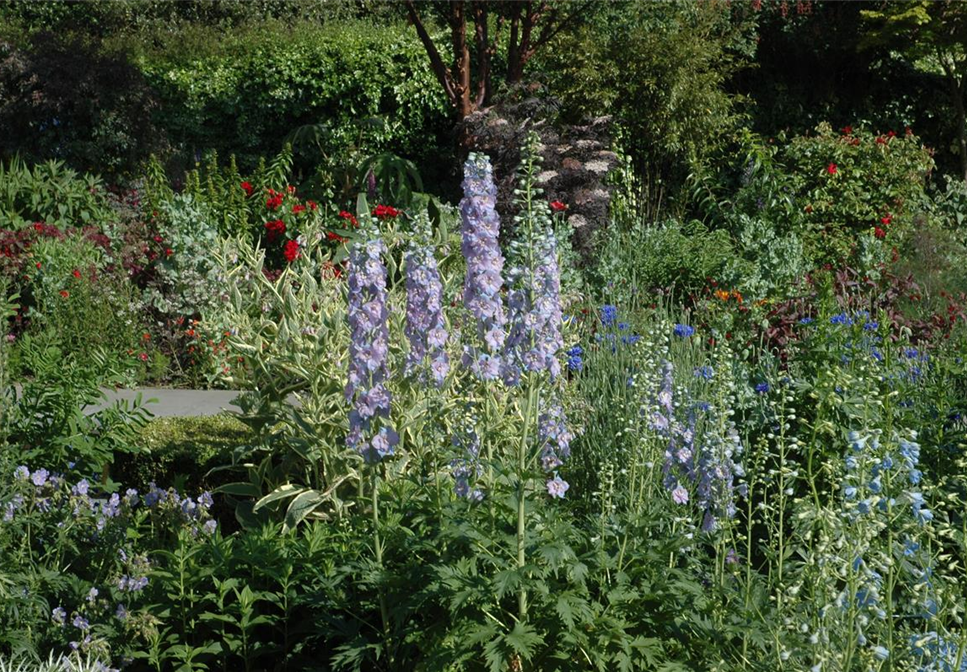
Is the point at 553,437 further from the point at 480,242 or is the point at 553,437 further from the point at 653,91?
the point at 653,91

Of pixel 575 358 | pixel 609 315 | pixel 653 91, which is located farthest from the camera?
pixel 653 91

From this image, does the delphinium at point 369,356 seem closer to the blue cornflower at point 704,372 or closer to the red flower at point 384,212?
the blue cornflower at point 704,372

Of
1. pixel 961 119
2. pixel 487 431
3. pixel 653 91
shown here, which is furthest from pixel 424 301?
pixel 961 119

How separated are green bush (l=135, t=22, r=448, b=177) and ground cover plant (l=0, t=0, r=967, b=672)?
2667mm

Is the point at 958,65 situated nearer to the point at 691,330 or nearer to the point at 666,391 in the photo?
the point at 691,330

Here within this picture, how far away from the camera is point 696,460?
328 cm

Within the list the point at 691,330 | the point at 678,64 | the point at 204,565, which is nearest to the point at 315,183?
the point at 678,64

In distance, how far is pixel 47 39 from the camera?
1176cm

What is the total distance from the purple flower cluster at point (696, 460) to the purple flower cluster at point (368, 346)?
0.82m

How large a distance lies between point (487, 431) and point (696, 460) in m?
0.70

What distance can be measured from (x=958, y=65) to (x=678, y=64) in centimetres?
430

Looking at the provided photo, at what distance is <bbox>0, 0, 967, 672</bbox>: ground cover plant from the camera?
110 inches

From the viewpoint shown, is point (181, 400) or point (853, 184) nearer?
point (181, 400)

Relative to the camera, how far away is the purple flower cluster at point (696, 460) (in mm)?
2973
